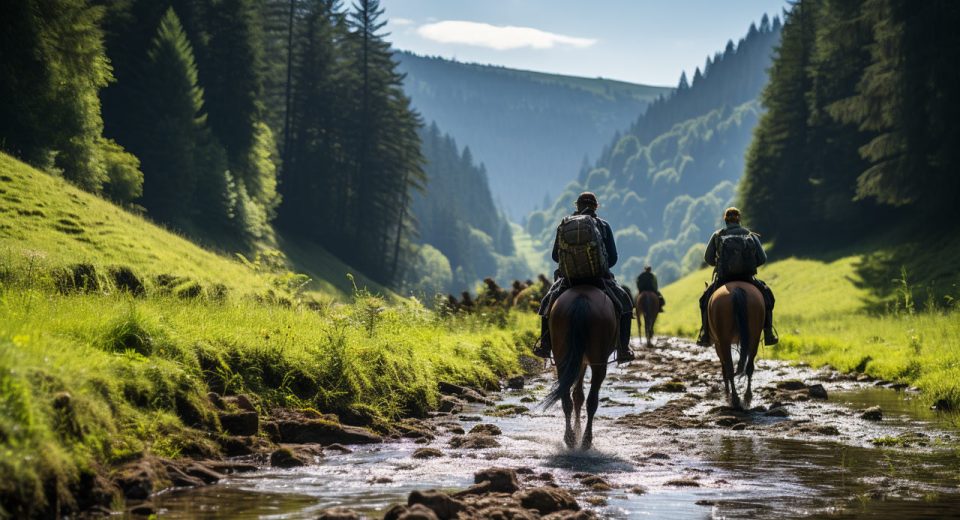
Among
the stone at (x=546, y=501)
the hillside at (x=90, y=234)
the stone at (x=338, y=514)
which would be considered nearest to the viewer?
the stone at (x=338, y=514)

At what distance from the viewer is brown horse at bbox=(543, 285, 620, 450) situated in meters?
11.2

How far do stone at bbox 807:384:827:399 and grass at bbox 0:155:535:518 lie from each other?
615cm

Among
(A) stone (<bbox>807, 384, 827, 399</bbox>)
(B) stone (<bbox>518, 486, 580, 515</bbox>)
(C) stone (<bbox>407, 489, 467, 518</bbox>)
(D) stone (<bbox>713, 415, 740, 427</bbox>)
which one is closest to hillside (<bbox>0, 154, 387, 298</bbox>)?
(D) stone (<bbox>713, 415, 740, 427</bbox>)

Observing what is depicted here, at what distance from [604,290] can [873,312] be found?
27842mm

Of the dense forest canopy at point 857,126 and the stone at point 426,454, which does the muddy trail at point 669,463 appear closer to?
the stone at point 426,454

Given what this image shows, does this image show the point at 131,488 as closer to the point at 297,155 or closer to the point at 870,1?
the point at 870,1

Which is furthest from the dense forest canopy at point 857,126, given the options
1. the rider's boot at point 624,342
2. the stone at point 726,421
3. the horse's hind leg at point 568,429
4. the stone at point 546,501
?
the stone at point 546,501

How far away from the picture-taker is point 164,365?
9750mm

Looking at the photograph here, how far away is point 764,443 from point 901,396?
577cm

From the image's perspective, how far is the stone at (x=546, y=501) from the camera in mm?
7148

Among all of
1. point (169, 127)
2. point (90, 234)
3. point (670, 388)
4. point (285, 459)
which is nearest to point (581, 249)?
point (285, 459)

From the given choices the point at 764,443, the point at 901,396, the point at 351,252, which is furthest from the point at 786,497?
the point at 351,252

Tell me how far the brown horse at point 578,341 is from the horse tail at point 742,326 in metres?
4.11

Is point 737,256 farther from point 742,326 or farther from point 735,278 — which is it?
point 742,326
